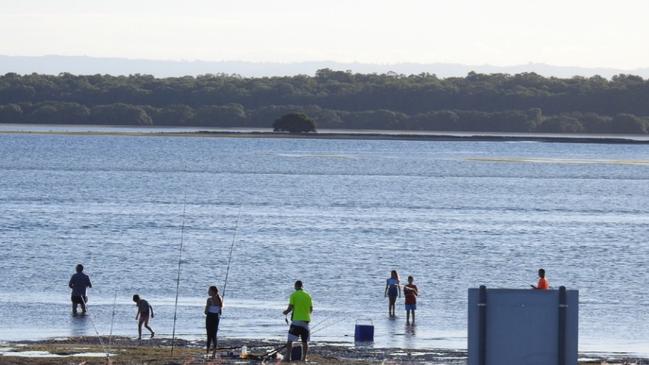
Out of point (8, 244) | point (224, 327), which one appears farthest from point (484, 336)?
point (8, 244)

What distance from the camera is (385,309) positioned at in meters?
36.8

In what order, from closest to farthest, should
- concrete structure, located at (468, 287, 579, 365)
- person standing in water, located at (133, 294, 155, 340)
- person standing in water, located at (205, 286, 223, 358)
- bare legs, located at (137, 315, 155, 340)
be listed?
concrete structure, located at (468, 287, 579, 365), person standing in water, located at (205, 286, 223, 358), bare legs, located at (137, 315, 155, 340), person standing in water, located at (133, 294, 155, 340)

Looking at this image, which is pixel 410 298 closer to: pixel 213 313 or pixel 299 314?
pixel 213 313

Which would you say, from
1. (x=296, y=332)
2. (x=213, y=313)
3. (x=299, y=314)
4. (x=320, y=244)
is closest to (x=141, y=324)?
(x=213, y=313)

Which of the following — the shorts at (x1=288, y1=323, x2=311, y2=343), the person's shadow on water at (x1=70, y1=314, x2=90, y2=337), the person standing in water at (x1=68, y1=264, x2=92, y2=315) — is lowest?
the person's shadow on water at (x1=70, y1=314, x2=90, y2=337)

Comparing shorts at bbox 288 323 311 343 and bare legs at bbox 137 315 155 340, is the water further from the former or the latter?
shorts at bbox 288 323 311 343


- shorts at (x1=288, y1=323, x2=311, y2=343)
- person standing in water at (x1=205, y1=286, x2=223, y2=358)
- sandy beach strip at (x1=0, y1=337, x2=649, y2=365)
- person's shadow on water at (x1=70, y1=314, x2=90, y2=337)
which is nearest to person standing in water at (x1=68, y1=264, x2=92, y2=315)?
person's shadow on water at (x1=70, y1=314, x2=90, y2=337)

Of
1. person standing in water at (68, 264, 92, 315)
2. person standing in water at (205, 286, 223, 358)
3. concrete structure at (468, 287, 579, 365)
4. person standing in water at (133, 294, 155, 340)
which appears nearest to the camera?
concrete structure at (468, 287, 579, 365)

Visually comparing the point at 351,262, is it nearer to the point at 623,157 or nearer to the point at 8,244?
the point at 8,244

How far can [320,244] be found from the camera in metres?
57.4

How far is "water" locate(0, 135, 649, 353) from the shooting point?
33875mm

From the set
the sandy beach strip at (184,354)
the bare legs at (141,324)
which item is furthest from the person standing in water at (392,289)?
the bare legs at (141,324)

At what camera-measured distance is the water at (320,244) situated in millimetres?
33875

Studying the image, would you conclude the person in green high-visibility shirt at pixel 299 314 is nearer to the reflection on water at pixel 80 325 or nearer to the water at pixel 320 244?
the water at pixel 320 244
